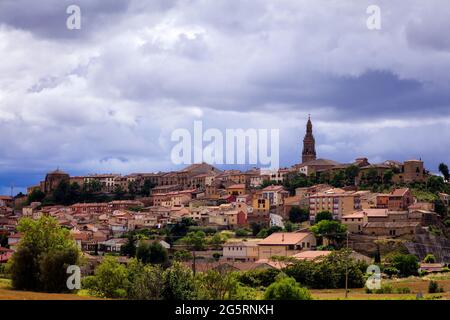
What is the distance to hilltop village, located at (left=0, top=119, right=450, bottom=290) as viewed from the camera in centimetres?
5566

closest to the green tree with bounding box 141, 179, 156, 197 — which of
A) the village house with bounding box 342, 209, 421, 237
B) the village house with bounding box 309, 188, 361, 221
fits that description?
the village house with bounding box 309, 188, 361, 221

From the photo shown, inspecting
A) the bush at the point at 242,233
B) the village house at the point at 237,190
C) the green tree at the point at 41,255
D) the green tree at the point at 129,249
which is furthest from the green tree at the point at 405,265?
the village house at the point at 237,190

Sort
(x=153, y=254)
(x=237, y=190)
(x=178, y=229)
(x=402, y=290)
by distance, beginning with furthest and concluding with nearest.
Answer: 1. (x=237, y=190)
2. (x=178, y=229)
3. (x=153, y=254)
4. (x=402, y=290)

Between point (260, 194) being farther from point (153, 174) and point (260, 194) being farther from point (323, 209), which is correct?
point (153, 174)

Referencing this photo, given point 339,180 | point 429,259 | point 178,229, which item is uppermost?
point 339,180

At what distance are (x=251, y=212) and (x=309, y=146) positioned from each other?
84.8 feet

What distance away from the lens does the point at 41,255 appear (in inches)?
1259

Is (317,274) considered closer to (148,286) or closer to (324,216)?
(148,286)

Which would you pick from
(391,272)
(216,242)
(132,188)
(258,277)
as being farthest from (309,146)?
(258,277)

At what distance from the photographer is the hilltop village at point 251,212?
183ft

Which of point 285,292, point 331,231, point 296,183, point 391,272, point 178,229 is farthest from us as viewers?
point 296,183

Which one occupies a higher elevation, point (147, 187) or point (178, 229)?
point (147, 187)

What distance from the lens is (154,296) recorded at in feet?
97.1

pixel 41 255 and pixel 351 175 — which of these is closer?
pixel 41 255
